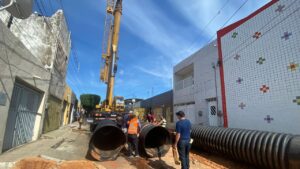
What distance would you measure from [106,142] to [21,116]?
3.79m

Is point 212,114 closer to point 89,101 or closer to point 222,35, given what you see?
point 222,35

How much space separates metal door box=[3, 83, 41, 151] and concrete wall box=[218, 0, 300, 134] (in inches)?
380

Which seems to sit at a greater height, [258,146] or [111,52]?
[111,52]

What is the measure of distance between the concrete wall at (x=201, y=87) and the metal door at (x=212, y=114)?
0.74ft

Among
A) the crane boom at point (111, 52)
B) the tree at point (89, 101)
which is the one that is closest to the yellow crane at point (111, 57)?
the crane boom at point (111, 52)

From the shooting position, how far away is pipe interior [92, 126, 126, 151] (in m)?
6.97

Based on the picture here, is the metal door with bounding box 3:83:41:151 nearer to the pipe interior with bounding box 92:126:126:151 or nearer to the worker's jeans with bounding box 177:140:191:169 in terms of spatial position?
the pipe interior with bounding box 92:126:126:151

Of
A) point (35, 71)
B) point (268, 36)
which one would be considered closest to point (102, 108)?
point (35, 71)

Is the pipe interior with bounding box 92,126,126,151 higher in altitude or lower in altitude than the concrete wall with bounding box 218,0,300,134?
lower

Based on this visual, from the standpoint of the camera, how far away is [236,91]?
1009cm

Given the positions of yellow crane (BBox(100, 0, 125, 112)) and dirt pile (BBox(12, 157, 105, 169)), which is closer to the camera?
dirt pile (BBox(12, 157, 105, 169))

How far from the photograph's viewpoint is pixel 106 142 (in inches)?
300

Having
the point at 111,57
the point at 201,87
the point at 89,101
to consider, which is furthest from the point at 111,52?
the point at 89,101

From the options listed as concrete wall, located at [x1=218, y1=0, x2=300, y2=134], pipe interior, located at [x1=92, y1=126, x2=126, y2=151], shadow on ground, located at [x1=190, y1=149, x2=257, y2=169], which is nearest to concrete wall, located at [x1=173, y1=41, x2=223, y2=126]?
concrete wall, located at [x1=218, y1=0, x2=300, y2=134]
